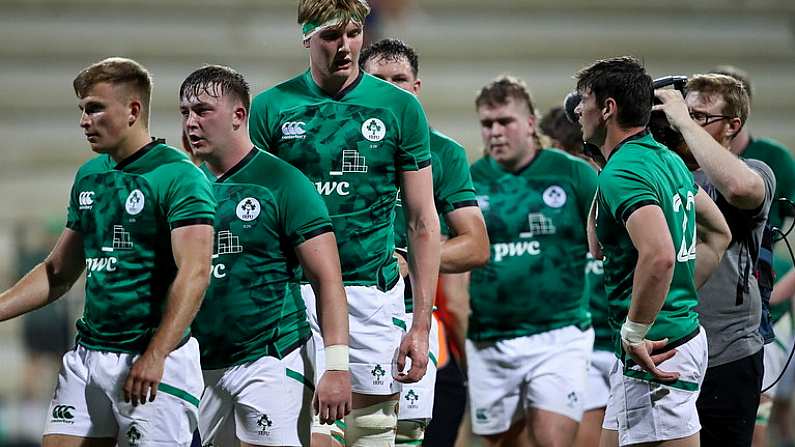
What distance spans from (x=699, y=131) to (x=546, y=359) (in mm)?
2037

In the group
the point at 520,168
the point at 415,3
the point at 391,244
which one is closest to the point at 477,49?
the point at 415,3

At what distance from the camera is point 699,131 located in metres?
4.28

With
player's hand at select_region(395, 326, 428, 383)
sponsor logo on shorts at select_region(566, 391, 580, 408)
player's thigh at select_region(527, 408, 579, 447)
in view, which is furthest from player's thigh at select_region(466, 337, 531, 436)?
player's hand at select_region(395, 326, 428, 383)

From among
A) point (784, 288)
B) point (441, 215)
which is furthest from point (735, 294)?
point (784, 288)

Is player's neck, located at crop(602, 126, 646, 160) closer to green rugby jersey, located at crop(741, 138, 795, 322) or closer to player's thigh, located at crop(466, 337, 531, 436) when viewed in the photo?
green rugby jersey, located at crop(741, 138, 795, 322)

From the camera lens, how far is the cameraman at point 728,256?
14.2 feet

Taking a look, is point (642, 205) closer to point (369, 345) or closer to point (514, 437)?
point (369, 345)

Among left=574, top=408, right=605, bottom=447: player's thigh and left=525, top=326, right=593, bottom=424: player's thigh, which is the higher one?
left=525, top=326, right=593, bottom=424: player's thigh

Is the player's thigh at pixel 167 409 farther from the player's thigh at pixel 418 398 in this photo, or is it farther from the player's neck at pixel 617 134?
the player's neck at pixel 617 134

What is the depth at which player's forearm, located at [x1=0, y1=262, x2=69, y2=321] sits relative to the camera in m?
4.16

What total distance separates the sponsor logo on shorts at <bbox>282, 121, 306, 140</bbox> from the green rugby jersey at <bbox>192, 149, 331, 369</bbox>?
0.17 meters

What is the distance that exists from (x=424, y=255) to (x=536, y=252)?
76.3 inches

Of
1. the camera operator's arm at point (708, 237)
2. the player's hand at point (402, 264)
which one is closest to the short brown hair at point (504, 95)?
the player's hand at point (402, 264)

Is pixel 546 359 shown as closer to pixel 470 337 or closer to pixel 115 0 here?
pixel 470 337
